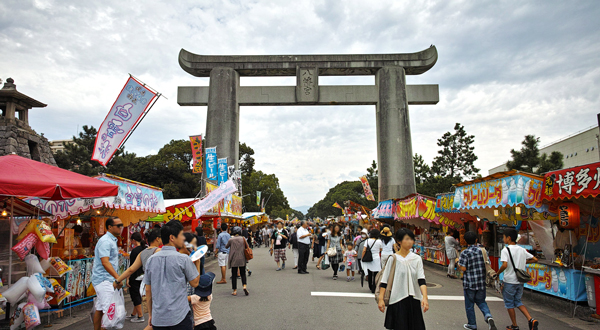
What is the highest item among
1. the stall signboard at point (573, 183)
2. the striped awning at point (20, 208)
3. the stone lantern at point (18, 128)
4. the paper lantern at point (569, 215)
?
the stone lantern at point (18, 128)

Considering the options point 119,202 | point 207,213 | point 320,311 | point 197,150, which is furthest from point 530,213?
point 197,150

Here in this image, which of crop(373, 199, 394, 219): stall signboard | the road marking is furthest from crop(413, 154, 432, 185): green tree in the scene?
the road marking

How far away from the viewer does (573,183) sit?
21.3 feet

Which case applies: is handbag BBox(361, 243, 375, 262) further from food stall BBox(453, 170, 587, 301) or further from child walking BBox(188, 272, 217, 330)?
child walking BBox(188, 272, 217, 330)

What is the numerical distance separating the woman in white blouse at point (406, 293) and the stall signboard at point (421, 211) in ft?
29.7

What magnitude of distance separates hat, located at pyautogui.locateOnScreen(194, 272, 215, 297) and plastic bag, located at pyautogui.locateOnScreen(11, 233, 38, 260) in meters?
3.40

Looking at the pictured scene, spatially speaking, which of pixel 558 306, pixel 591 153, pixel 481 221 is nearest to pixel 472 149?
pixel 591 153

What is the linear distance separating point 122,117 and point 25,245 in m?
3.43

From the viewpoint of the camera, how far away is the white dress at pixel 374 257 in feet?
29.6

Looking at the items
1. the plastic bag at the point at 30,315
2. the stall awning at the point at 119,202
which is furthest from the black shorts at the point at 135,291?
the stall awning at the point at 119,202

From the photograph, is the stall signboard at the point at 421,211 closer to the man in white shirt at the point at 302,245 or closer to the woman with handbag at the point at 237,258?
the man in white shirt at the point at 302,245

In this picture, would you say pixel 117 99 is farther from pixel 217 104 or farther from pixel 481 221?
pixel 217 104

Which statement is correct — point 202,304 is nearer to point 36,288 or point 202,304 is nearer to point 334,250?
point 36,288

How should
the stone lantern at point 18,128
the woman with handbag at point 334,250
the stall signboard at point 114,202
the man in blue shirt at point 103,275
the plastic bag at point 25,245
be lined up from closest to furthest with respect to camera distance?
the man in blue shirt at point 103,275 → the plastic bag at point 25,245 → the stall signboard at point 114,202 → the woman with handbag at point 334,250 → the stone lantern at point 18,128
